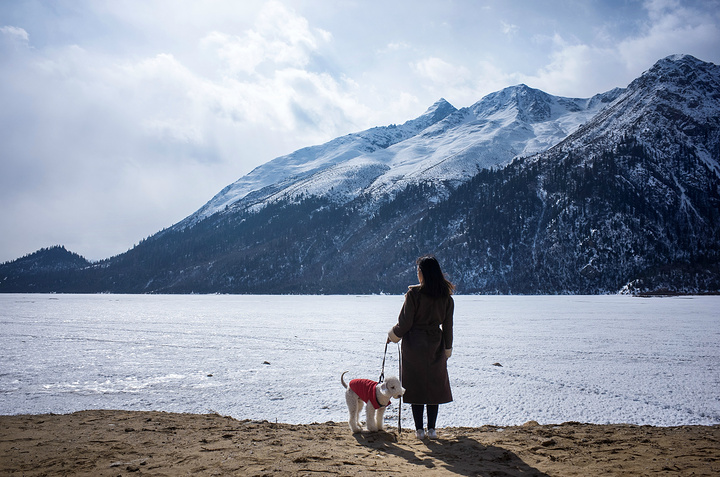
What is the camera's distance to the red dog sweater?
238 inches

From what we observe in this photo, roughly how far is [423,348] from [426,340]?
122 mm

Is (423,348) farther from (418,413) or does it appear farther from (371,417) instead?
(371,417)

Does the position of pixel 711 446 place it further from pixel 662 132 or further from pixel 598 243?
pixel 662 132

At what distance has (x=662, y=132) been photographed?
112 m

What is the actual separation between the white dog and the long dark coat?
34cm

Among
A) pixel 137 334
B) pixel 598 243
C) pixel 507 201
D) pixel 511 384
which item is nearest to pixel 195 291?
pixel 507 201

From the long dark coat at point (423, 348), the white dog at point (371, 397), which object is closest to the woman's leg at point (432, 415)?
the long dark coat at point (423, 348)

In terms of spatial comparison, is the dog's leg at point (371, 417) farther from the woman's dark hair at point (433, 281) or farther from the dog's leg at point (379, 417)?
the woman's dark hair at point (433, 281)

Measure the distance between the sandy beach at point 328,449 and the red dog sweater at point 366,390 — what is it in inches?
20.2

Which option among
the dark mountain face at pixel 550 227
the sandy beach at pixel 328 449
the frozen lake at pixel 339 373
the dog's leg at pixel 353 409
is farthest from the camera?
the dark mountain face at pixel 550 227

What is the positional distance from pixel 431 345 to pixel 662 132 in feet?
443

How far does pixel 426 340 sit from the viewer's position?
20.1 ft

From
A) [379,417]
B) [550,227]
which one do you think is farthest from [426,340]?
[550,227]

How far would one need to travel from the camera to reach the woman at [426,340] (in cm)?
605
